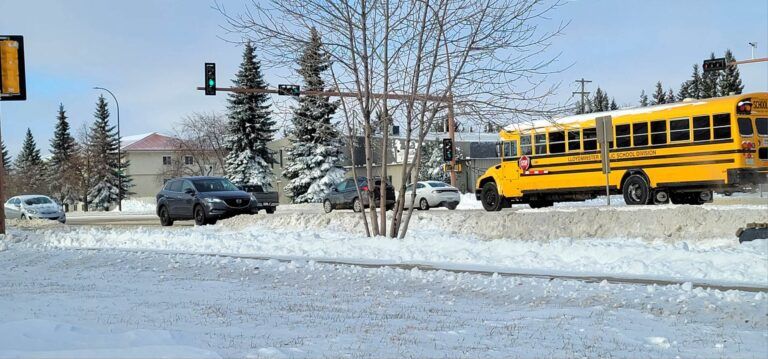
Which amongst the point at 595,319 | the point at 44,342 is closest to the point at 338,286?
the point at 595,319

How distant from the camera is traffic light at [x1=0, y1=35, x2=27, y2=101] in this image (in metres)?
20.3

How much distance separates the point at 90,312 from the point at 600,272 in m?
7.19

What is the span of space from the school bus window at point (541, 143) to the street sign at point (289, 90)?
38.8 feet

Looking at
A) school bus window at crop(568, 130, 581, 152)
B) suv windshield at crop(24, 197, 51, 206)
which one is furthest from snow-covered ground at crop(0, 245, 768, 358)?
suv windshield at crop(24, 197, 51, 206)

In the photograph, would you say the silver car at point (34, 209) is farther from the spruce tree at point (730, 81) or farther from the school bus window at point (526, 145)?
the spruce tree at point (730, 81)

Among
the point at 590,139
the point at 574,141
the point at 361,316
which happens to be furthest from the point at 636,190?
the point at 361,316

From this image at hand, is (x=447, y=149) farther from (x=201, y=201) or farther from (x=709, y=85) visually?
(x=709, y=85)

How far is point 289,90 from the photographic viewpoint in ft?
57.3

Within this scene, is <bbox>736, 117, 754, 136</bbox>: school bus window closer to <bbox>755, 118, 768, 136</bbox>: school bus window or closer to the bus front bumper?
<bbox>755, 118, 768, 136</bbox>: school bus window

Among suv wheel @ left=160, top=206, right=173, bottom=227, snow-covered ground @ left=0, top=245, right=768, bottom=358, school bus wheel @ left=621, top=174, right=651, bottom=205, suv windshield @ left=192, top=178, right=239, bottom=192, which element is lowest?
snow-covered ground @ left=0, top=245, right=768, bottom=358

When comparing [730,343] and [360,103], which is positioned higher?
[360,103]

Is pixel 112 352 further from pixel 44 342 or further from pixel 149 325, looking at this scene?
pixel 149 325

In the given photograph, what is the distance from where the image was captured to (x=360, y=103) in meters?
16.4

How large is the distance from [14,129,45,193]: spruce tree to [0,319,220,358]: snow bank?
95.3m
